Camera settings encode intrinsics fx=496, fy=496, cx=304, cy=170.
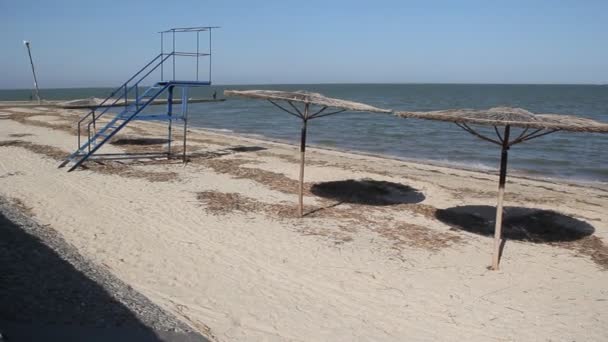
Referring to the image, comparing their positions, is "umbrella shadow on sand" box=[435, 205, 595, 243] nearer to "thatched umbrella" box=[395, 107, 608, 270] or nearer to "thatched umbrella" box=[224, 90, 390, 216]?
"thatched umbrella" box=[395, 107, 608, 270]

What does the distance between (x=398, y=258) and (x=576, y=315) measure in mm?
A: 2437

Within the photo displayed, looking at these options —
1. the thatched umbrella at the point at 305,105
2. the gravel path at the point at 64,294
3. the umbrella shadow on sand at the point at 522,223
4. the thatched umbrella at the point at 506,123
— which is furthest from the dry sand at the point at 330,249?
the thatched umbrella at the point at 305,105

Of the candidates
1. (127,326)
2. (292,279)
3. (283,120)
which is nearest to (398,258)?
(292,279)

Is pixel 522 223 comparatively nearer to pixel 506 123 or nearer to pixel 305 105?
pixel 506 123

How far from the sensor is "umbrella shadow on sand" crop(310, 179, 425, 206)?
36.5 ft

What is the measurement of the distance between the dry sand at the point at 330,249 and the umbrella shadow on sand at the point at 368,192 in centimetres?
5

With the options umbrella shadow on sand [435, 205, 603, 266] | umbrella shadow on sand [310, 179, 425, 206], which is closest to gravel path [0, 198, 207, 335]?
umbrella shadow on sand [435, 205, 603, 266]

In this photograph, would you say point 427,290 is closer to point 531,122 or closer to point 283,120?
point 531,122

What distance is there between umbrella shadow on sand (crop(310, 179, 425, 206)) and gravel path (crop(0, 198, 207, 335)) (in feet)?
19.7

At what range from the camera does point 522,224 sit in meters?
9.70

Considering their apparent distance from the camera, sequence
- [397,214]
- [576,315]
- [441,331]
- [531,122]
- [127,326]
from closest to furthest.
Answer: [127,326] < [441,331] < [576,315] < [531,122] < [397,214]

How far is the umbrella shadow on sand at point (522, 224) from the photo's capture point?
8.92 metres

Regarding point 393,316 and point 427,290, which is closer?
point 393,316

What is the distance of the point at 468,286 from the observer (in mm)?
6613
